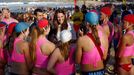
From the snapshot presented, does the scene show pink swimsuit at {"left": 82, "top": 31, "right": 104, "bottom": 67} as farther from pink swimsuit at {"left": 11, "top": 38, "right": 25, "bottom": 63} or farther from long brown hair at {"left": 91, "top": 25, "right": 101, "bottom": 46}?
pink swimsuit at {"left": 11, "top": 38, "right": 25, "bottom": 63}

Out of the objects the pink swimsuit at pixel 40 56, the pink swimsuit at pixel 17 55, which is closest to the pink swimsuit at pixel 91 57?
the pink swimsuit at pixel 40 56

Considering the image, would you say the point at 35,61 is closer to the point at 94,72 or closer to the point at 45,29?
the point at 45,29

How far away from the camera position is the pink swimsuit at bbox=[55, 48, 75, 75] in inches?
239

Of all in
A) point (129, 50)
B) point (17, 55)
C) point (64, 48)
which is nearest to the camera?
point (64, 48)

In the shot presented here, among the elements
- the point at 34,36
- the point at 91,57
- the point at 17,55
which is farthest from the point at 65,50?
the point at 17,55

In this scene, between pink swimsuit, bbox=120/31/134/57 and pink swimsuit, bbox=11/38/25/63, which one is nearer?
pink swimsuit, bbox=11/38/25/63

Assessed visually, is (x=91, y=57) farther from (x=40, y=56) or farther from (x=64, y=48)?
(x=40, y=56)

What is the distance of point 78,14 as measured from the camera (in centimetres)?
1223

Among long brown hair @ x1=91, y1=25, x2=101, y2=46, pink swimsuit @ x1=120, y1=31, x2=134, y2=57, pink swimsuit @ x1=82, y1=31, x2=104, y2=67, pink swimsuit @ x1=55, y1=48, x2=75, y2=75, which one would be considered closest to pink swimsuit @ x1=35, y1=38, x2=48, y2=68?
pink swimsuit @ x1=55, y1=48, x2=75, y2=75

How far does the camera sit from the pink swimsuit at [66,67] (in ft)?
19.9

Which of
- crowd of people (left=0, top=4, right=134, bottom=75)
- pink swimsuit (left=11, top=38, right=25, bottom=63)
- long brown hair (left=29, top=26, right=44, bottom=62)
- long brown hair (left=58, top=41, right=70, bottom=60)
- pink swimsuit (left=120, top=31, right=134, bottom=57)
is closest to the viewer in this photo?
long brown hair (left=58, top=41, right=70, bottom=60)

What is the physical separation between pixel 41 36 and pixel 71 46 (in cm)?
52

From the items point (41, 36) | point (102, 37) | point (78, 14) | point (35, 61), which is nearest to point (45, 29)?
point (41, 36)

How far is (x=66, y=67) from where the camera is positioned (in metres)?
6.13
